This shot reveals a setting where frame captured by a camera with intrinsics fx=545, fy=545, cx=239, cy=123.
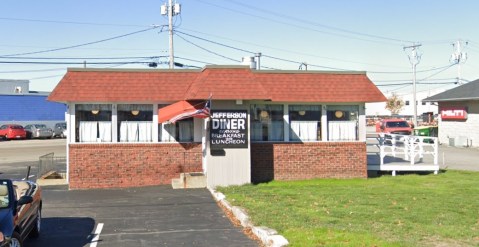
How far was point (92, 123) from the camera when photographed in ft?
59.6

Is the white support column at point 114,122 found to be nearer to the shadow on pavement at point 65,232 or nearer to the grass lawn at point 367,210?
the grass lawn at point 367,210

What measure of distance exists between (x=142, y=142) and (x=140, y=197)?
120 inches

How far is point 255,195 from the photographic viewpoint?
47.6 ft

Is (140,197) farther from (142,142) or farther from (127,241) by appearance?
(127,241)

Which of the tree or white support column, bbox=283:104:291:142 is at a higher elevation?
the tree

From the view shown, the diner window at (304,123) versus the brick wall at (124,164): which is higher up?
the diner window at (304,123)

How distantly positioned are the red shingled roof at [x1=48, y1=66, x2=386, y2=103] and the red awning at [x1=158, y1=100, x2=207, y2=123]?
0.31 m

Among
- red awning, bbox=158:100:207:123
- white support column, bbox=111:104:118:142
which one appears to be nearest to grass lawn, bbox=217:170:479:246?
red awning, bbox=158:100:207:123

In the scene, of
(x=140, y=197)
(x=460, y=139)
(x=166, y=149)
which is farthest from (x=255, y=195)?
(x=460, y=139)

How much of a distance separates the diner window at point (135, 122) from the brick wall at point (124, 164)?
13.0 inches

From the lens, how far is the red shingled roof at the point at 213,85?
17.2 m

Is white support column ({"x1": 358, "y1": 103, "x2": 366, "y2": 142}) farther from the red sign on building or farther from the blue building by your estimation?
the blue building

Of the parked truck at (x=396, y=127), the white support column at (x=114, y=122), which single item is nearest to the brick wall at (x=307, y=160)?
the white support column at (x=114, y=122)

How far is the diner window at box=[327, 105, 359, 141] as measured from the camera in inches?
764
